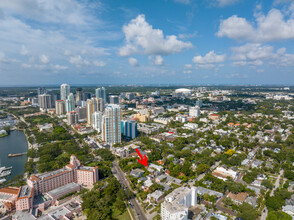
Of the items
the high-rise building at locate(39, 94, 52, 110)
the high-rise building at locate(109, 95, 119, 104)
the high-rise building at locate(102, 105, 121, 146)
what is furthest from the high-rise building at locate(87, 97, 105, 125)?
the high-rise building at locate(39, 94, 52, 110)

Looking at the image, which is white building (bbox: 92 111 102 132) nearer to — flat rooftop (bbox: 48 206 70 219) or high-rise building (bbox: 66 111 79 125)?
high-rise building (bbox: 66 111 79 125)

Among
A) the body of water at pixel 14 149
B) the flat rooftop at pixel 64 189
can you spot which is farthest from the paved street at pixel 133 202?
the body of water at pixel 14 149

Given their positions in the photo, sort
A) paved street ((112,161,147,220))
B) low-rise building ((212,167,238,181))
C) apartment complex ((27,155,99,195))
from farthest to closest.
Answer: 1. low-rise building ((212,167,238,181))
2. apartment complex ((27,155,99,195))
3. paved street ((112,161,147,220))

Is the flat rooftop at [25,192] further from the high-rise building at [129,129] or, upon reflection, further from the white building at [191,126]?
the white building at [191,126]

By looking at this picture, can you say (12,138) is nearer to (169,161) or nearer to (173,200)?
(169,161)

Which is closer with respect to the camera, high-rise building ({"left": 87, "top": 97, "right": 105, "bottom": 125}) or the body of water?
the body of water

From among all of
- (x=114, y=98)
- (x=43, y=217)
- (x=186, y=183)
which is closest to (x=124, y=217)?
(x=43, y=217)

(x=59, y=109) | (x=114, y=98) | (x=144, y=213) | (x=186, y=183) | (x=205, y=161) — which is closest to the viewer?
(x=144, y=213)
